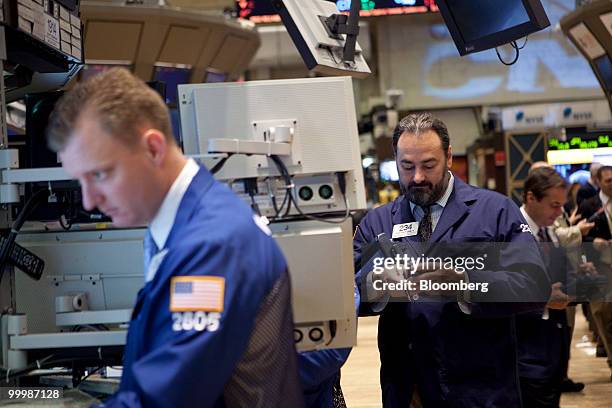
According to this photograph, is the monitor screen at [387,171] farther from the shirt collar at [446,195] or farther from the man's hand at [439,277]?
the man's hand at [439,277]

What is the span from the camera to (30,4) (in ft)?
10.2

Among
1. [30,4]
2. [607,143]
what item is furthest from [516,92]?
[30,4]

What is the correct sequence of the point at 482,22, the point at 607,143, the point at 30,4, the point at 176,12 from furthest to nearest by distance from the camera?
the point at 176,12, the point at 607,143, the point at 482,22, the point at 30,4

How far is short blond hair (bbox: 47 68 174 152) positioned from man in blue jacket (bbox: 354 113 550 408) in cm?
159

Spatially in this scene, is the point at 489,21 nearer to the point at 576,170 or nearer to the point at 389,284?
the point at 389,284

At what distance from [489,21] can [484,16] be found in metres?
0.04

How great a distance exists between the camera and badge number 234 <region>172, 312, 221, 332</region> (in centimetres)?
176

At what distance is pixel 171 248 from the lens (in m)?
1.85

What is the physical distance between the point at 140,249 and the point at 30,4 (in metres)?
0.91

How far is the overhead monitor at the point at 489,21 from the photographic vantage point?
375 centimetres

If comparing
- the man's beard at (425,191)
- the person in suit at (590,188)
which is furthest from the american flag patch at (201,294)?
the person in suit at (590,188)

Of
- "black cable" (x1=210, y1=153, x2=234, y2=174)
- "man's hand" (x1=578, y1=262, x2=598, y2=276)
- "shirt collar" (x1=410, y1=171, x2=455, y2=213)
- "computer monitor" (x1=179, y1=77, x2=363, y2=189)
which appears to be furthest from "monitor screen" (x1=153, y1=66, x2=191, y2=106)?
"black cable" (x1=210, y1=153, x2=234, y2=174)

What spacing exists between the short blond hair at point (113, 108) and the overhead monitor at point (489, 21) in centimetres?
227

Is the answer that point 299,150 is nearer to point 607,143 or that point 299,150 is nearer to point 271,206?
point 271,206
